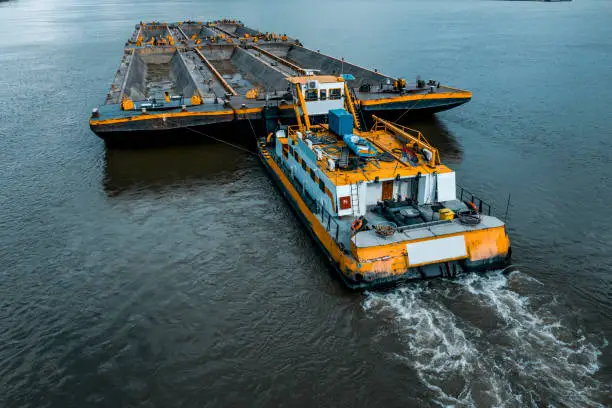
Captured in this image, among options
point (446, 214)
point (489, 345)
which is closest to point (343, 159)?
point (446, 214)

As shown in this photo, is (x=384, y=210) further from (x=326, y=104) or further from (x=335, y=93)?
(x=335, y=93)

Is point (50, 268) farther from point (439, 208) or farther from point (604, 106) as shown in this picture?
point (604, 106)

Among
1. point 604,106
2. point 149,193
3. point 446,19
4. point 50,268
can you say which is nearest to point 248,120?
point 149,193

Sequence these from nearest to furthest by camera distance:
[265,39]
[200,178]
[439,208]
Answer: [439,208]
[200,178]
[265,39]

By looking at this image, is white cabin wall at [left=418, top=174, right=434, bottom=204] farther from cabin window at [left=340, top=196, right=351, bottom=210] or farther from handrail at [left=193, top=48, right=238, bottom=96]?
handrail at [left=193, top=48, right=238, bottom=96]

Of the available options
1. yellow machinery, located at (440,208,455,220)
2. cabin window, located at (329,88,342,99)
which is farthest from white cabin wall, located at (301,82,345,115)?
yellow machinery, located at (440,208,455,220)

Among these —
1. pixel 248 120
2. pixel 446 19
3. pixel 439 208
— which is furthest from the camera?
pixel 446 19
